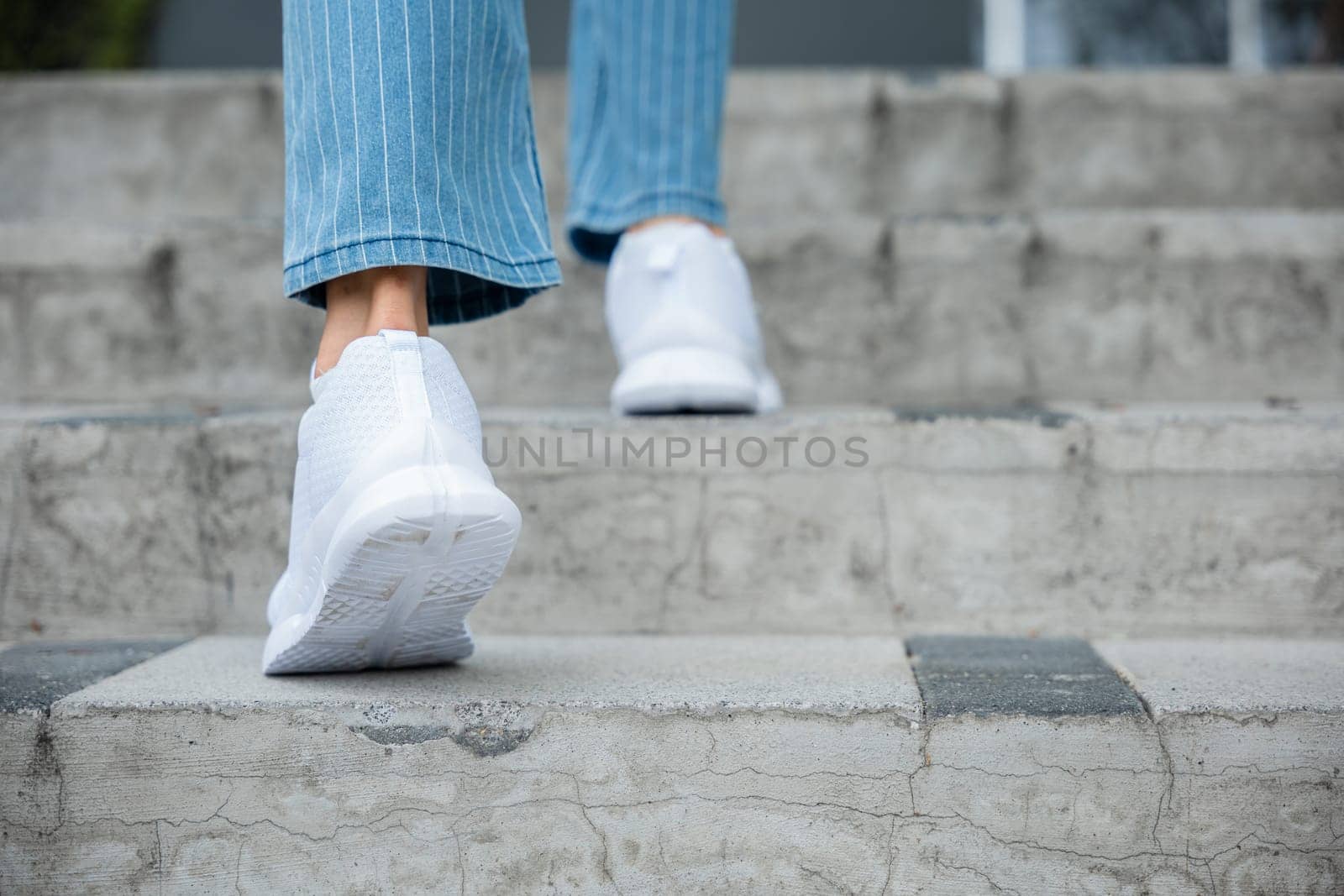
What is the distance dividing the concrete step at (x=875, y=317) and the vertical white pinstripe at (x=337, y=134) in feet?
2.02

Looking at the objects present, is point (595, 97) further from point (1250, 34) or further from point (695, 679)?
point (1250, 34)

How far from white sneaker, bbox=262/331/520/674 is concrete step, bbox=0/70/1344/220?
1110 mm

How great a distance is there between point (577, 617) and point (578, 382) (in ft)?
1.38

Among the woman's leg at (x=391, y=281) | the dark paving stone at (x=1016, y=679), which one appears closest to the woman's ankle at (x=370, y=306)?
the woman's leg at (x=391, y=281)

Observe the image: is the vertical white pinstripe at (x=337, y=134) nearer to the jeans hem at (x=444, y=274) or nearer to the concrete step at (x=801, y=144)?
the jeans hem at (x=444, y=274)

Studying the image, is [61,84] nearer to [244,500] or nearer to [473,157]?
[244,500]

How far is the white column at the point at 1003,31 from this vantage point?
10.2 ft

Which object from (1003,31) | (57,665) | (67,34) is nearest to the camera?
(57,665)

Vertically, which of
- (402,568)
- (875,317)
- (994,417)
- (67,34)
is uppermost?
(67,34)

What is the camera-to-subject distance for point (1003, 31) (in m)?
3.12

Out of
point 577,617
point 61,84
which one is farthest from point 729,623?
point 61,84

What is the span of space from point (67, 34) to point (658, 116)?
2.54m

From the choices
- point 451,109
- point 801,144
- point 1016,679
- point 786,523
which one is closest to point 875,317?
point 786,523

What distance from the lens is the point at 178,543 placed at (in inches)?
41.9
